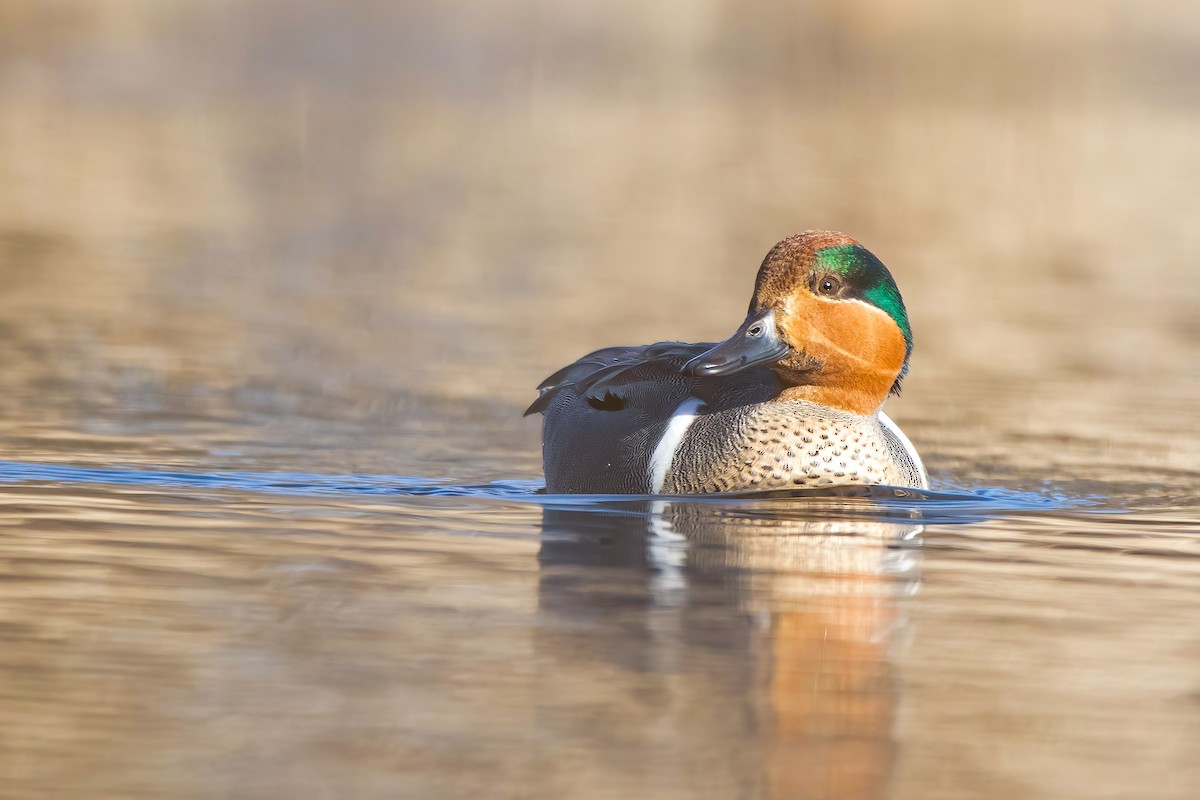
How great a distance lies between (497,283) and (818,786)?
1212 centimetres

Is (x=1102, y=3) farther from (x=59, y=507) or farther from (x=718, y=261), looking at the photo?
(x=59, y=507)

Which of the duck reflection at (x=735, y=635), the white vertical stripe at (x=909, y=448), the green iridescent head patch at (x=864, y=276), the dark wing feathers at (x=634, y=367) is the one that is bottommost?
the duck reflection at (x=735, y=635)

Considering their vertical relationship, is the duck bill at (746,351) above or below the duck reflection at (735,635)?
above

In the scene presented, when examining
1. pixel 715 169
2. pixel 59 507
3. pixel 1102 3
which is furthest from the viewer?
pixel 1102 3

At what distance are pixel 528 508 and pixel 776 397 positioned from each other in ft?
3.24

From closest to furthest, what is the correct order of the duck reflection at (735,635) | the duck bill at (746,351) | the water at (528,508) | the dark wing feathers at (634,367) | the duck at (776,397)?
1. the duck reflection at (735,635)
2. the water at (528,508)
3. the duck bill at (746,351)
4. the duck at (776,397)
5. the dark wing feathers at (634,367)

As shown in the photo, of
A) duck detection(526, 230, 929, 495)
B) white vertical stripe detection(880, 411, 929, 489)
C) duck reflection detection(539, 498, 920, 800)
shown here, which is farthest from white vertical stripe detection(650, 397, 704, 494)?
white vertical stripe detection(880, 411, 929, 489)

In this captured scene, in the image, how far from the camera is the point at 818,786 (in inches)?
171

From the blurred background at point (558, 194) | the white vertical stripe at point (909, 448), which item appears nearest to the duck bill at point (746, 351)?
the white vertical stripe at point (909, 448)

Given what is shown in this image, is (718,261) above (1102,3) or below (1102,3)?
below

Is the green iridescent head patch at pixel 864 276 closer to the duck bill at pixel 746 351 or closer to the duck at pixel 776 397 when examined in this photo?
the duck at pixel 776 397

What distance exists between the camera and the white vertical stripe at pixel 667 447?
7766 millimetres

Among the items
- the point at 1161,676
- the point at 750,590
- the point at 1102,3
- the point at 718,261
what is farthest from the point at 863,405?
the point at 1102,3

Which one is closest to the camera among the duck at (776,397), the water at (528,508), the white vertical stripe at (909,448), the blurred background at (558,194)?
the water at (528,508)
